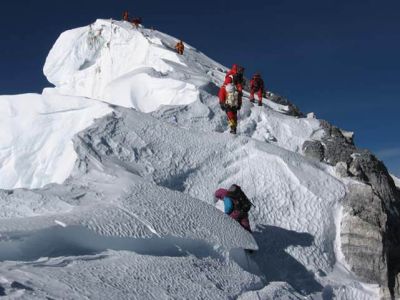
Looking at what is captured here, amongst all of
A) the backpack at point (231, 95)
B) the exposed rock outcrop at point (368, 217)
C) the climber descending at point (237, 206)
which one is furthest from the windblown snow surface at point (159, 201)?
the backpack at point (231, 95)

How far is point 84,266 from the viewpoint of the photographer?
5.62 m

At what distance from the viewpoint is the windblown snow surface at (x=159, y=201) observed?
19.1ft

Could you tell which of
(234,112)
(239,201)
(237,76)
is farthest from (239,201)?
(237,76)

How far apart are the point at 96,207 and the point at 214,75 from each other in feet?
49.5

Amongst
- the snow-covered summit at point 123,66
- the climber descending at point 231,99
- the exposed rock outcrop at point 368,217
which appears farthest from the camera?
the snow-covered summit at point 123,66

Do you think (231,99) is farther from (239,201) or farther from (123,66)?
(123,66)

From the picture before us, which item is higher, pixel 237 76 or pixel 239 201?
pixel 237 76

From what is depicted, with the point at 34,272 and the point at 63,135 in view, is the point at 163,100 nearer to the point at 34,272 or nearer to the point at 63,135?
the point at 63,135

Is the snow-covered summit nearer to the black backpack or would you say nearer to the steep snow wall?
the steep snow wall

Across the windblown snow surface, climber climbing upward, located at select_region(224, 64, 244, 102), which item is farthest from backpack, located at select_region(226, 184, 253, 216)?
climber climbing upward, located at select_region(224, 64, 244, 102)

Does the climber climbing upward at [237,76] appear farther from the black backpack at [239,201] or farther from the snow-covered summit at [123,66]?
the black backpack at [239,201]

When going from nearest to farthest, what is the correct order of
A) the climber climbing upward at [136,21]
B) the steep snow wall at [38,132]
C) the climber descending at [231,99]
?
the steep snow wall at [38,132] < the climber descending at [231,99] < the climber climbing upward at [136,21]

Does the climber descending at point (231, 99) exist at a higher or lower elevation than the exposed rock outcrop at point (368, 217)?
higher

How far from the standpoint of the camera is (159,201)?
7883 millimetres
